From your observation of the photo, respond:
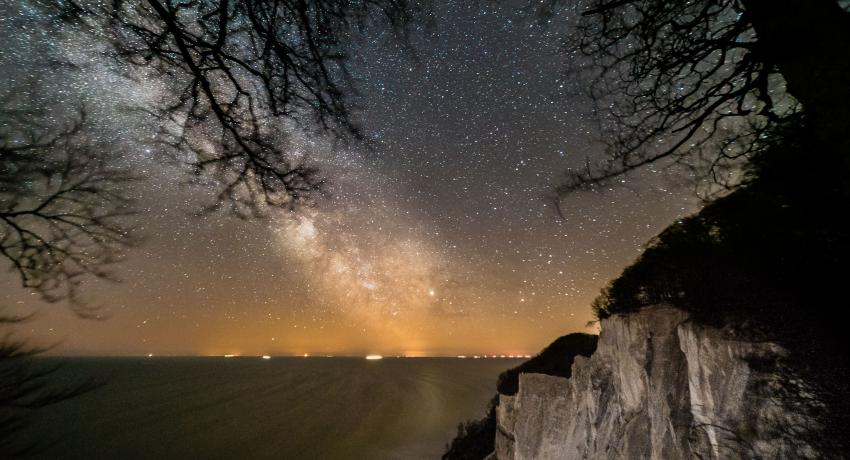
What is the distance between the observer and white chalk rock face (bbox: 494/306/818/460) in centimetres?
347

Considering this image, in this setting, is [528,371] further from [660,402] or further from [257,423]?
[257,423]

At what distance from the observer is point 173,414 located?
42281mm

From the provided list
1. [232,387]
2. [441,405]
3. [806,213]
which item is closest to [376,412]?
[441,405]

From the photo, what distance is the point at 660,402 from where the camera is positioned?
4.91m

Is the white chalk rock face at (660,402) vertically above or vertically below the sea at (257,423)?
above

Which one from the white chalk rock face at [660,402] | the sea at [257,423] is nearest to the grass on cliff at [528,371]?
the white chalk rock face at [660,402]

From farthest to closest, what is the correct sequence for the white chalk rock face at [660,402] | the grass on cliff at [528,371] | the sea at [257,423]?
1. the sea at [257,423]
2. the grass on cliff at [528,371]
3. the white chalk rock face at [660,402]

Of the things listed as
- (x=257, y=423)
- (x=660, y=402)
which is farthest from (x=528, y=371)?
(x=257, y=423)

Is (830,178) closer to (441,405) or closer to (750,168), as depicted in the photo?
A: (750,168)

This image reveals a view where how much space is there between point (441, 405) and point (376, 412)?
11857 mm

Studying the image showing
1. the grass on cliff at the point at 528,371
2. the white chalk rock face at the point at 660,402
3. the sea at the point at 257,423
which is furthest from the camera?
the sea at the point at 257,423

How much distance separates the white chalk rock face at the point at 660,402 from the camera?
3.47 meters

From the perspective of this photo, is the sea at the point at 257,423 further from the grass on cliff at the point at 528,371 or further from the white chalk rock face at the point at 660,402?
the white chalk rock face at the point at 660,402

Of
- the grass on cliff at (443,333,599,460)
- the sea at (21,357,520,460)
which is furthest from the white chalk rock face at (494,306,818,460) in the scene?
Answer: the sea at (21,357,520,460)
